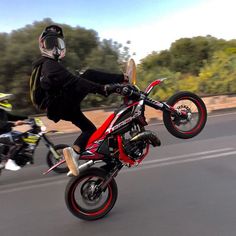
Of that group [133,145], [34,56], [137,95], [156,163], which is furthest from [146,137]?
[34,56]

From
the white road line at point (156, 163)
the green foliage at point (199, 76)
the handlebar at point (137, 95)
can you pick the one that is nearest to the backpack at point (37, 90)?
the handlebar at point (137, 95)

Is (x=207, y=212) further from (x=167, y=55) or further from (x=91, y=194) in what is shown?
(x=167, y=55)

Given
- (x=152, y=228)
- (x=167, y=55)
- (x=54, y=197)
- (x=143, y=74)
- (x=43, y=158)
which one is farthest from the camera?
(x=167, y=55)

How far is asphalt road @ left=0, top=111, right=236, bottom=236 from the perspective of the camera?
468 cm

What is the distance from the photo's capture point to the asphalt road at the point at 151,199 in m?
4.68

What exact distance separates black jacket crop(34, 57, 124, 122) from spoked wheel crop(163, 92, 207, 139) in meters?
0.72

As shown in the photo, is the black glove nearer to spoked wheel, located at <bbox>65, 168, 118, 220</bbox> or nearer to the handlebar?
the handlebar

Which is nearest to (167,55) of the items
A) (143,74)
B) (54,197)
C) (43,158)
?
(143,74)

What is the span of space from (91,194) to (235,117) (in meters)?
8.40

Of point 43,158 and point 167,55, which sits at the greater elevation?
point 167,55

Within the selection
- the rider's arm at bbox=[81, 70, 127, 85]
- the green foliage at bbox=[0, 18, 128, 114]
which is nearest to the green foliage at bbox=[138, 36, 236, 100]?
the green foliage at bbox=[0, 18, 128, 114]

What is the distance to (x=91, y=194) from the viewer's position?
5.04 metres

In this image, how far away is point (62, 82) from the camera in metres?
4.60

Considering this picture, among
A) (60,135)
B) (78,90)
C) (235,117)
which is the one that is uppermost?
(78,90)
